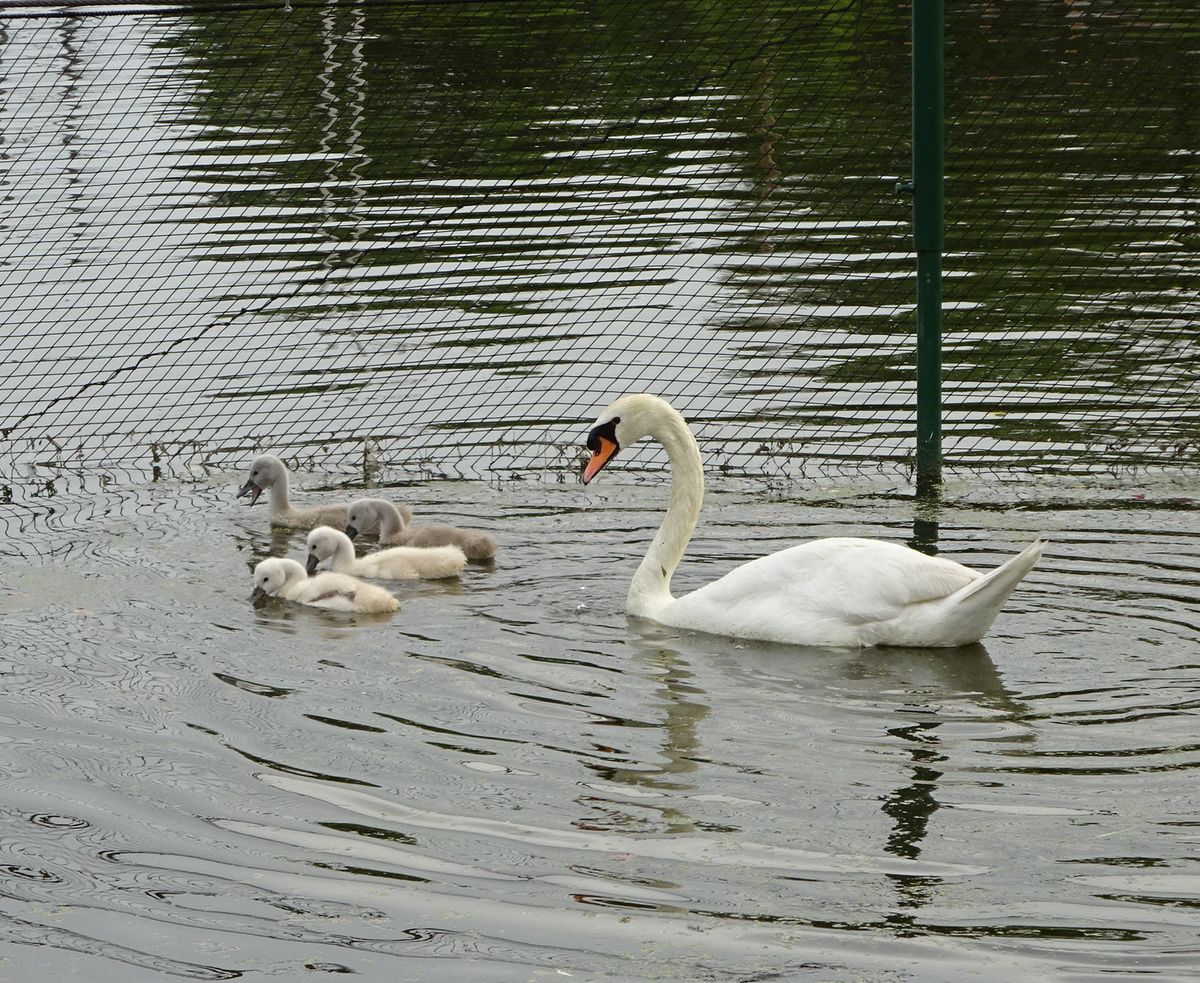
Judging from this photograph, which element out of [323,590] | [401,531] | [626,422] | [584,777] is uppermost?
[626,422]

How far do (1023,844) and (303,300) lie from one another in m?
9.74

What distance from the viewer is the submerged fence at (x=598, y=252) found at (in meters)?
11.8

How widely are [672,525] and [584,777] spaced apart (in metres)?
2.57

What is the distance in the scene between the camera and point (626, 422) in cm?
898

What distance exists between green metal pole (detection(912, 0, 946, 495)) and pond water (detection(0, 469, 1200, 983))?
112 centimetres

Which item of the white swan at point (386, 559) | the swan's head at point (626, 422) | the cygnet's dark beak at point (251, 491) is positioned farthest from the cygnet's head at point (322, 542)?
the swan's head at point (626, 422)

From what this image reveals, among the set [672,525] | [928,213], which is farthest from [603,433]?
[928,213]

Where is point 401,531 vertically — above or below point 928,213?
below

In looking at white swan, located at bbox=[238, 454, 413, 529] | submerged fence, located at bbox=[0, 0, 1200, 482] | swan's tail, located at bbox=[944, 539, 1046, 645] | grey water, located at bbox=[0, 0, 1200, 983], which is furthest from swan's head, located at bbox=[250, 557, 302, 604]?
swan's tail, located at bbox=[944, 539, 1046, 645]

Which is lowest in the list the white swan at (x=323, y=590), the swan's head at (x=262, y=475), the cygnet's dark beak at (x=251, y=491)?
the white swan at (x=323, y=590)

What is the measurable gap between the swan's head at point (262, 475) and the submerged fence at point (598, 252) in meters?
0.96

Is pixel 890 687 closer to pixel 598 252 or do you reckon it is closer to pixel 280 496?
pixel 280 496

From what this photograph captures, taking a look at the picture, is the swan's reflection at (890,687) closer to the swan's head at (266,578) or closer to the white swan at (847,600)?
the white swan at (847,600)

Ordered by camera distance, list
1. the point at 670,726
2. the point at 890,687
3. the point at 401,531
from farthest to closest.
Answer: the point at 401,531
the point at 890,687
the point at 670,726
